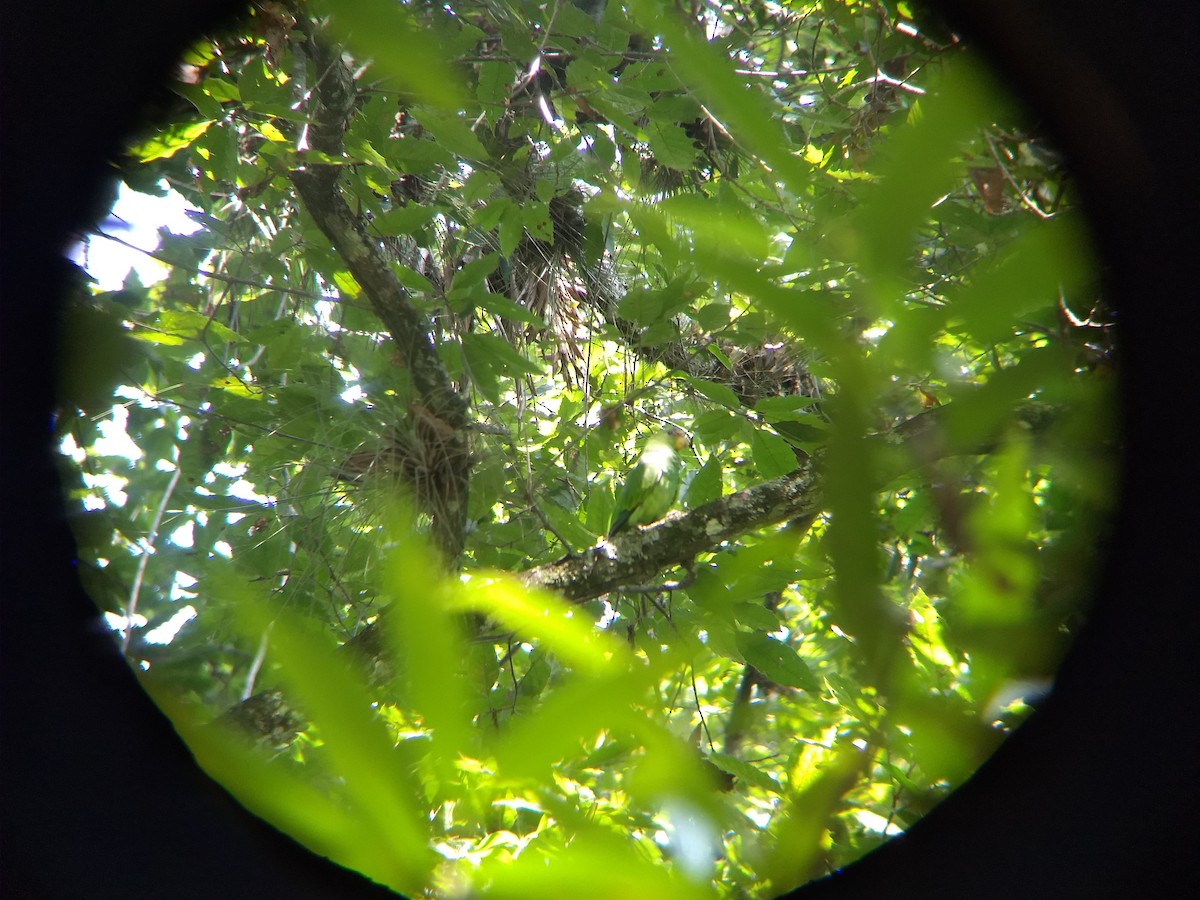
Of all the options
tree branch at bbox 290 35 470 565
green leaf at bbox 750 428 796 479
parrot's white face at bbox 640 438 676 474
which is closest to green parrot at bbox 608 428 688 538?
parrot's white face at bbox 640 438 676 474

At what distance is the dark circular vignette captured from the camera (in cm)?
40

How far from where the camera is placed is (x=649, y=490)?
3.02ft

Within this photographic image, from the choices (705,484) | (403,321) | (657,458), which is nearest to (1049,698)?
(705,484)

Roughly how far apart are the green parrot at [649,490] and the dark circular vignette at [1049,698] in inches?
21.1

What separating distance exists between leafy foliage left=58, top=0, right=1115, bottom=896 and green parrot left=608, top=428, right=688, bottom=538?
26mm

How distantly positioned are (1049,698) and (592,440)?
31.5 inches

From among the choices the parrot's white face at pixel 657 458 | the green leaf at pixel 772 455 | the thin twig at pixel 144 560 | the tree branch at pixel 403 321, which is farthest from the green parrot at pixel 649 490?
the thin twig at pixel 144 560

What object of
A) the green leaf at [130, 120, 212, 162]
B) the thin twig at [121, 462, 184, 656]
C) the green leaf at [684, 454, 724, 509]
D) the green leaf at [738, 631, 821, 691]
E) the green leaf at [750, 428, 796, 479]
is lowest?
the thin twig at [121, 462, 184, 656]

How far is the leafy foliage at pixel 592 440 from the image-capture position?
0.28m

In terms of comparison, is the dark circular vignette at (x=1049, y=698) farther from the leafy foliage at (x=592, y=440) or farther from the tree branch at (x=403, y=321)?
the tree branch at (x=403, y=321)

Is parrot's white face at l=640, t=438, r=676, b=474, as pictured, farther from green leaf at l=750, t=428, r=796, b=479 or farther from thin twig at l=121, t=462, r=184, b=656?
thin twig at l=121, t=462, r=184, b=656

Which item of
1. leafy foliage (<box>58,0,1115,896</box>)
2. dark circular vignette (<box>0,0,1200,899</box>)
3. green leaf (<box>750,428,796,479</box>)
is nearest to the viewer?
leafy foliage (<box>58,0,1115,896</box>)

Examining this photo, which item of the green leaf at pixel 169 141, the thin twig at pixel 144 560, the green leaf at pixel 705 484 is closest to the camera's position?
the thin twig at pixel 144 560

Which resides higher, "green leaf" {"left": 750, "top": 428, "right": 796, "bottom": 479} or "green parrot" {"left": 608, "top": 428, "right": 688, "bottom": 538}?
"green leaf" {"left": 750, "top": 428, "right": 796, "bottom": 479}
